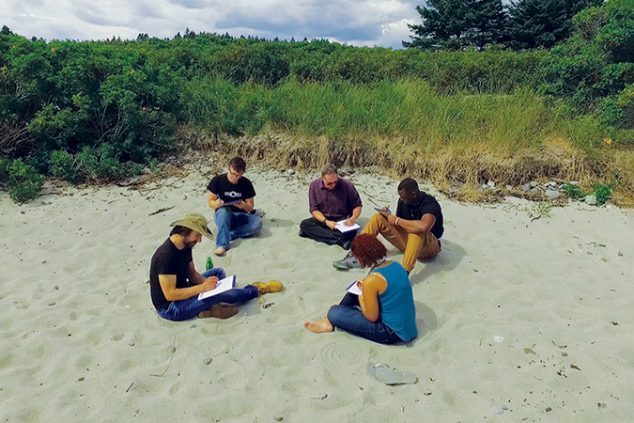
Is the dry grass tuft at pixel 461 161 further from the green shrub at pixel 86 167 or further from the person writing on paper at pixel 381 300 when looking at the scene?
the person writing on paper at pixel 381 300

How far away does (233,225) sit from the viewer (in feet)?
20.9

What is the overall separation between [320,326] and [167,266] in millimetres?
1457

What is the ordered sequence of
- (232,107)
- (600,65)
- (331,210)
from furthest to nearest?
(232,107) → (600,65) → (331,210)

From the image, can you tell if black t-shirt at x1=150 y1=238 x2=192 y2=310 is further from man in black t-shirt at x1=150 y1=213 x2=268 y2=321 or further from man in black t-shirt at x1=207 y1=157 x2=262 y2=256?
man in black t-shirt at x1=207 y1=157 x2=262 y2=256

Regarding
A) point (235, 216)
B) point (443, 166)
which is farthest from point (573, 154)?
point (235, 216)

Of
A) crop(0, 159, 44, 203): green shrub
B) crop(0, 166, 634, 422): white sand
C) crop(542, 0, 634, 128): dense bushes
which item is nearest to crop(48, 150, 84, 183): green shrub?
crop(0, 159, 44, 203): green shrub

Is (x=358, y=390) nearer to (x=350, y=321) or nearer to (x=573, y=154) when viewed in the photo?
(x=350, y=321)

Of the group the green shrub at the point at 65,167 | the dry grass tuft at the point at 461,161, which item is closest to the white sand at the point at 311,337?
the dry grass tuft at the point at 461,161

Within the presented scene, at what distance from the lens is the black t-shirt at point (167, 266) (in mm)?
4262

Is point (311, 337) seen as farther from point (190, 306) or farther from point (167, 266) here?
point (167, 266)

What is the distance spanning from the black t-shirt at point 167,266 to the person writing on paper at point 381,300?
1547mm

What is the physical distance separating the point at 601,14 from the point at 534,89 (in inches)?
72.7

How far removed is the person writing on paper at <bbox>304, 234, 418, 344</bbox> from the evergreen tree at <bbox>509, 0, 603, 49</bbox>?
25694 millimetres

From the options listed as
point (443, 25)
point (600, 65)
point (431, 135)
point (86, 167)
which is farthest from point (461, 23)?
point (86, 167)
